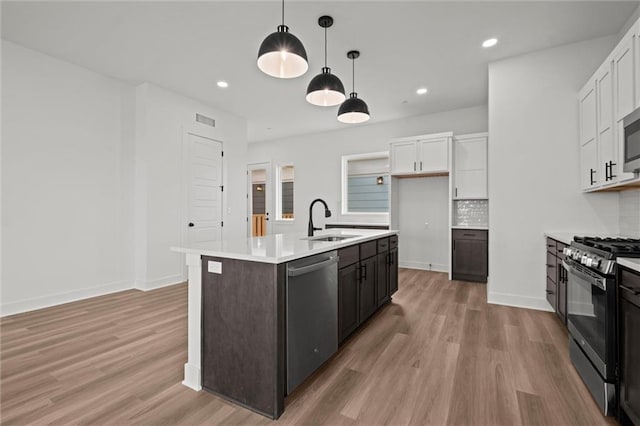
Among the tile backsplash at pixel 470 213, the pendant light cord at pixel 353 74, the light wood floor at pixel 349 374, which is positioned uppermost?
the pendant light cord at pixel 353 74

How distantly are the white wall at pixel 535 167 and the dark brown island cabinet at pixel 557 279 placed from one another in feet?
0.65

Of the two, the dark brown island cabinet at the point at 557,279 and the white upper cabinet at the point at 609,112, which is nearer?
the white upper cabinet at the point at 609,112

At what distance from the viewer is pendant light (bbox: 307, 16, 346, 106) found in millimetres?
2561

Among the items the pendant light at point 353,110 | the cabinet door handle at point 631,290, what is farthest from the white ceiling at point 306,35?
the cabinet door handle at point 631,290

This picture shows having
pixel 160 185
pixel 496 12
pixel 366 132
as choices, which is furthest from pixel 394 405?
pixel 366 132

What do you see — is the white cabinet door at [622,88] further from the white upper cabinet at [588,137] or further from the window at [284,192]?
the window at [284,192]

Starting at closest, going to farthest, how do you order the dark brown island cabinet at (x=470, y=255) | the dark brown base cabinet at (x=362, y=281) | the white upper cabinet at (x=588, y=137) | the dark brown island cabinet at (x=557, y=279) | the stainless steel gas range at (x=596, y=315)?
the stainless steel gas range at (x=596, y=315) → the dark brown base cabinet at (x=362, y=281) → the dark brown island cabinet at (x=557, y=279) → the white upper cabinet at (x=588, y=137) → the dark brown island cabinet at (x=470, y=255)

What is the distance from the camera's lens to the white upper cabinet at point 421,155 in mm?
5195

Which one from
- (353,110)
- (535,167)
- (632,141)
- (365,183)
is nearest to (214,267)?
(353,110)

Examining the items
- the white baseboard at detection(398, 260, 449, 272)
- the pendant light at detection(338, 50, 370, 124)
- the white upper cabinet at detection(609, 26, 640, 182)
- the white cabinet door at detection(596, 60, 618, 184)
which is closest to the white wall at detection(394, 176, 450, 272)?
the white baseboard at detection(398, 260, 449, 272)

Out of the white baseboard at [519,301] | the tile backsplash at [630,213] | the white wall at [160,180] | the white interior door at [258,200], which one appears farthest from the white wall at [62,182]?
the tile backsplash at [630,213]

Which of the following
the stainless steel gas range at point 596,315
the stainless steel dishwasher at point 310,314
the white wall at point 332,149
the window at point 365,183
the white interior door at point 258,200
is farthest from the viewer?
the white interior door at point 258,200

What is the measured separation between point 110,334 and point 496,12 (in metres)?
4.83

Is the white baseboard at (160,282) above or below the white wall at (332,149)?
below
